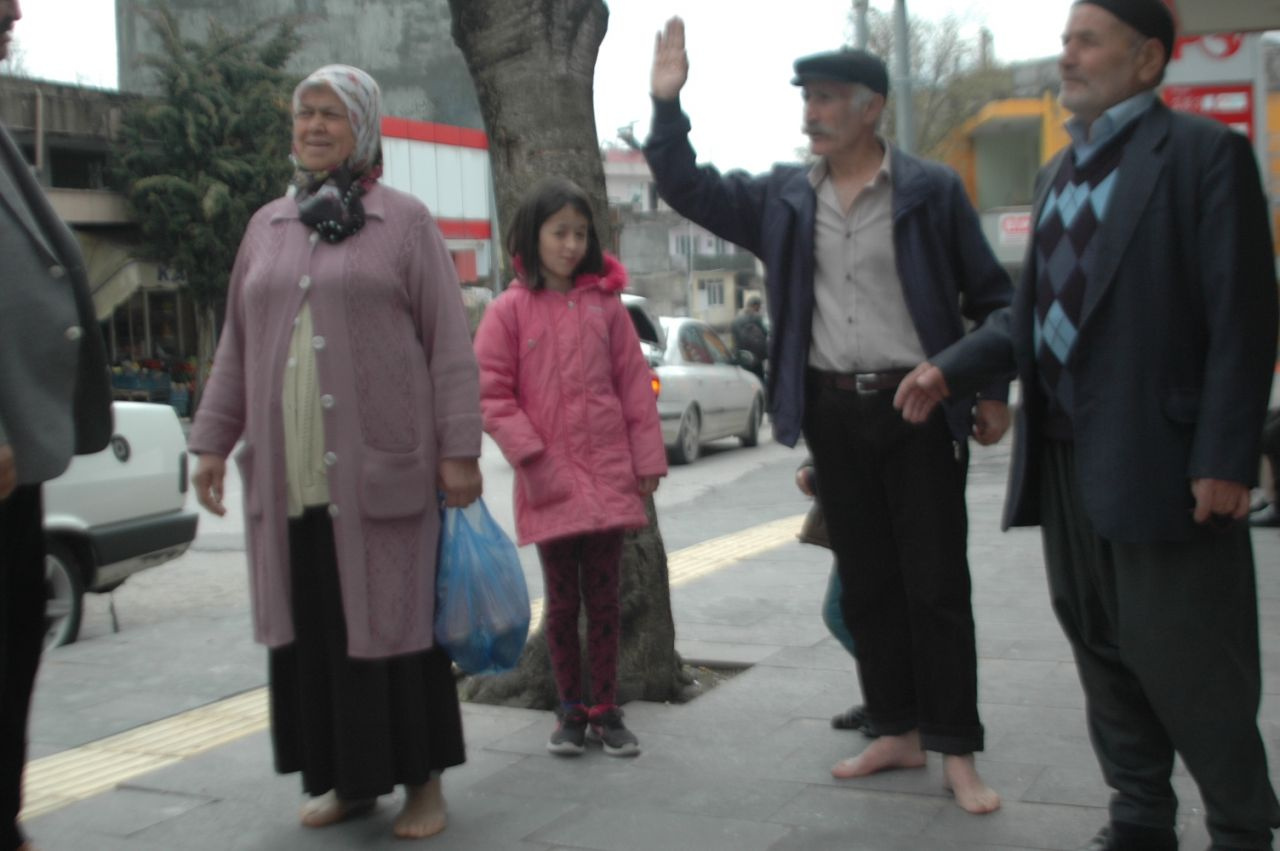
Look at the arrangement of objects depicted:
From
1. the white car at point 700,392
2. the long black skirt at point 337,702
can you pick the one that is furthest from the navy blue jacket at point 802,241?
the white car at point 700,392

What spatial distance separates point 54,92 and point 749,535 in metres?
25.7

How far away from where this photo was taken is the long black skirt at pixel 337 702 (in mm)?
3877

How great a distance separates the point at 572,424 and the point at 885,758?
4.26 feet

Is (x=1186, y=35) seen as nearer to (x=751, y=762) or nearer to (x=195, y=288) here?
(x=751, y=762)

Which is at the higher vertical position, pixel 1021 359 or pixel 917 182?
pixel 917 182

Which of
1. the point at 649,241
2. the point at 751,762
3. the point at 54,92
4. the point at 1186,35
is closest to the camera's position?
A: the point at 751,762

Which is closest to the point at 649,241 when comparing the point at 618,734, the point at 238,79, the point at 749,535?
the point at 238,79

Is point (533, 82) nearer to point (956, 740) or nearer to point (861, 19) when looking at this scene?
point (956, 740)

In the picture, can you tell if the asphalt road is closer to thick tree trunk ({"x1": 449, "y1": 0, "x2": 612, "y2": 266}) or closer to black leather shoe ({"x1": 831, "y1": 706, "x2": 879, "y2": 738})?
thick tree trunk ({"x1": 449, "y1": 0, "x2": 612, "y2": 266})

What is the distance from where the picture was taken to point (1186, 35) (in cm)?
748

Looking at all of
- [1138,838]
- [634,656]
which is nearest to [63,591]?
[634,656]

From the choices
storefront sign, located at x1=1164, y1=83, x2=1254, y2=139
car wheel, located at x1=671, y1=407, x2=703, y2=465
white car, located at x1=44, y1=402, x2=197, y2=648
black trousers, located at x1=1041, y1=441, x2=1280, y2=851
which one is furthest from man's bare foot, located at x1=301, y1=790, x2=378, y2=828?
car wheel, located at x1=671, y1=407, x2=703, y2=465

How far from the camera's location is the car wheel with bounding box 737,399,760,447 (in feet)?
59.7

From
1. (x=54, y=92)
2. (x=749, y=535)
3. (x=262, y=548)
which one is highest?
(x=54, y=92)
